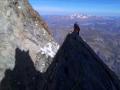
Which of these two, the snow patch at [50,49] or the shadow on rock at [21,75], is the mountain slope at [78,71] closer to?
the shadow on rock at [21,75]

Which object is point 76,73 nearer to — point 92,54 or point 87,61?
point 87,61

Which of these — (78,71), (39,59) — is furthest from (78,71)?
(39,59)

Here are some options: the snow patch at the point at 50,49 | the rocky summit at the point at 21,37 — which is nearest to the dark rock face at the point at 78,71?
the rocky summit at the point at 21,37

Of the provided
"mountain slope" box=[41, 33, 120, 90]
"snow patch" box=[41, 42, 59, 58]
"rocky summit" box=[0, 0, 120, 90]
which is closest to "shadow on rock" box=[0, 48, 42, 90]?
"rocky summit" box=[0, 0, 120, 90]

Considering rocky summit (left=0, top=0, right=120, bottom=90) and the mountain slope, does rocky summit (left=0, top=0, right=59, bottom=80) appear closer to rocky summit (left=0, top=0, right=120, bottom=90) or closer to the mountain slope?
rocky summit (left=0, top=0, right=120, bottom=90)

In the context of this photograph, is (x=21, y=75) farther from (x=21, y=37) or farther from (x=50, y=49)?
(x=50, y=49)
